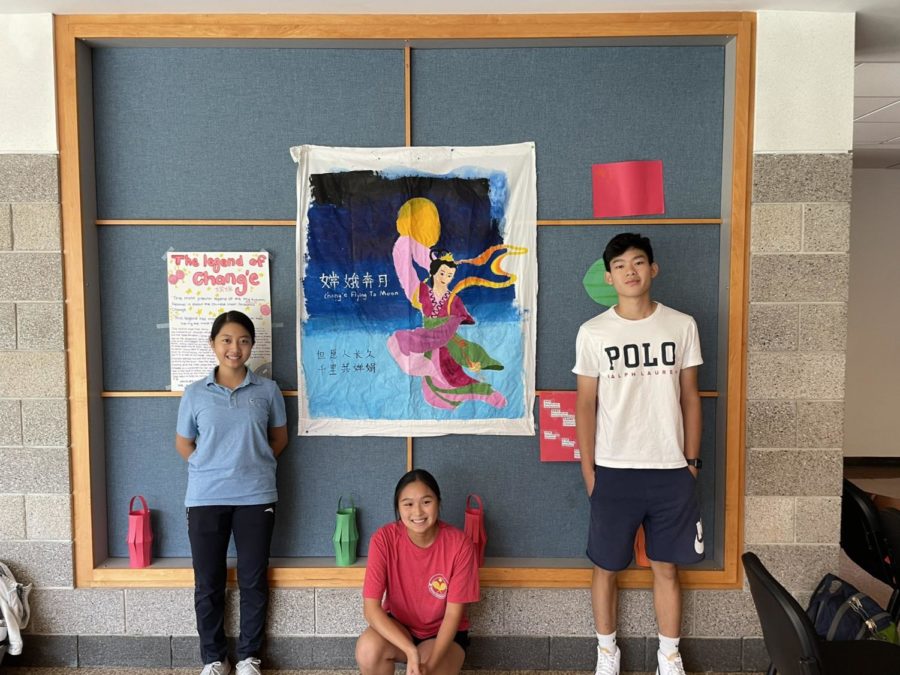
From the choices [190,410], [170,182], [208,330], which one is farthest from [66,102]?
[190,410]

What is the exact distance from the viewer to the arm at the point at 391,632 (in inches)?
81.7

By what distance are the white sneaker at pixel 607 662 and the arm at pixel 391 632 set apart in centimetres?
75

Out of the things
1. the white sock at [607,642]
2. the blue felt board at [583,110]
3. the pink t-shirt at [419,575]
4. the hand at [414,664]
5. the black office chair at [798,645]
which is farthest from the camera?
the blue felt board at [583,110]

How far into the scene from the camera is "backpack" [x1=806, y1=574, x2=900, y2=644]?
2.13 meters

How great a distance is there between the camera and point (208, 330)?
8.43 ft

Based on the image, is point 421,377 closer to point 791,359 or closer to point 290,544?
point 290,544

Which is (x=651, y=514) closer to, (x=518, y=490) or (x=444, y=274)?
(x=518, y=490)

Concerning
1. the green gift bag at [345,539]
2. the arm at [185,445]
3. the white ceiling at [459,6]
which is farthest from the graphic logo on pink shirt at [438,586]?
the white ceiling at [459,6]

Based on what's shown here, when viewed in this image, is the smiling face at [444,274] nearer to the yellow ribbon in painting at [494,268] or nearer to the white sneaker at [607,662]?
the yellow ribbon in painting at [494,268]

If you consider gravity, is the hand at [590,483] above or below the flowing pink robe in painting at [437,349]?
below

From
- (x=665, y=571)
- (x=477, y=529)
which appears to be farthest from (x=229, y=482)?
(x=665, y=571)

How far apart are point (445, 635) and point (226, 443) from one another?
1.03 m

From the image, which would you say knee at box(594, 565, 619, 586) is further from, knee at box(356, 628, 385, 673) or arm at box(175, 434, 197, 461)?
arm at box(175, 434, 197, 461)

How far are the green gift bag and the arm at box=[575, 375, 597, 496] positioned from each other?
94cm
